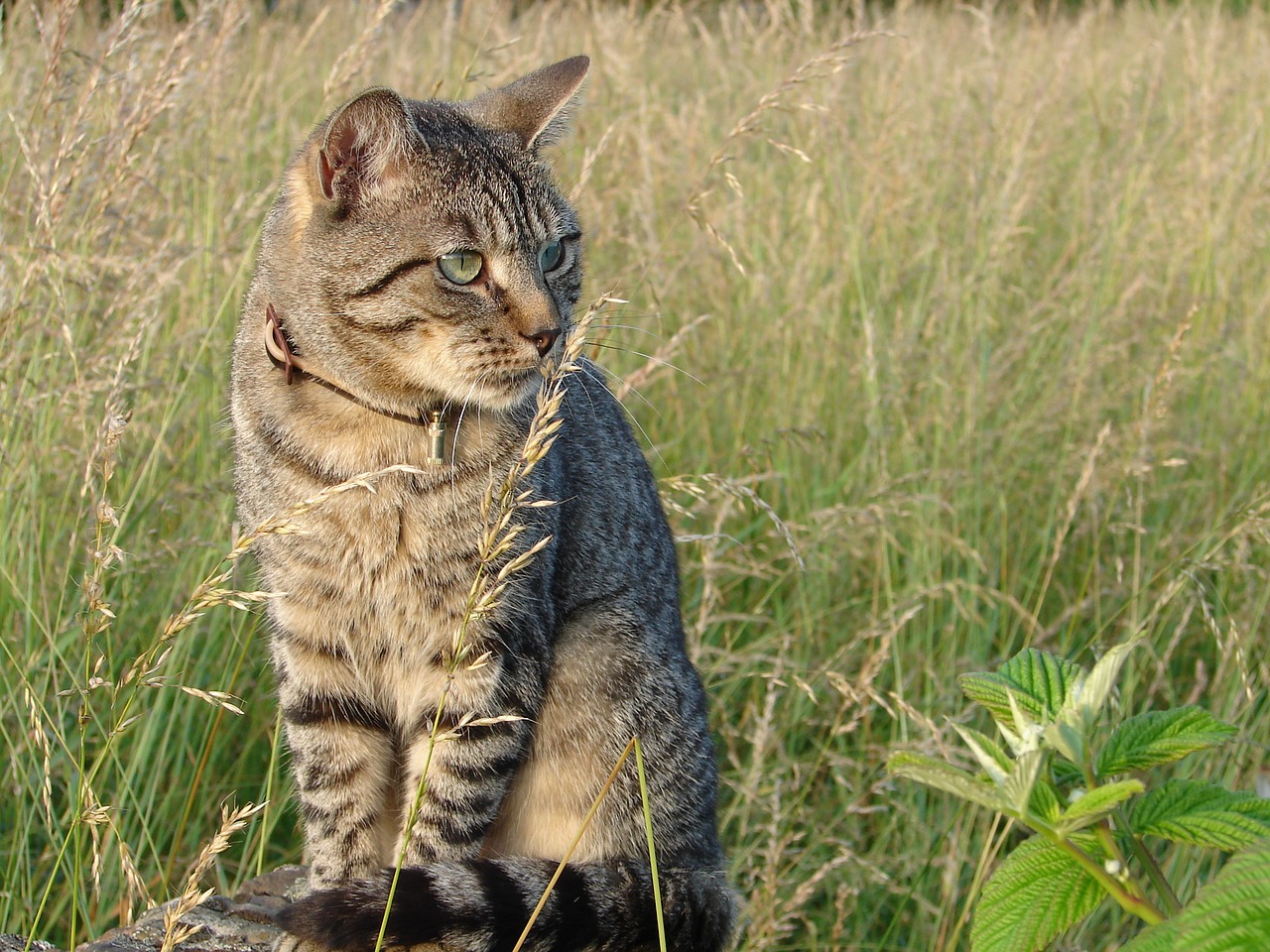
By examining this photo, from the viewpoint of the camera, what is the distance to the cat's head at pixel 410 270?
2.25 meters

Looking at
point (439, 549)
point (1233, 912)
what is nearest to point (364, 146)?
point (439, 549)

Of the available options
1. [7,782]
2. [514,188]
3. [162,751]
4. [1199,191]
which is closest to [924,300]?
[1199,191]

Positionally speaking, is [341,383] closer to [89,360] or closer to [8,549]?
[89,360]

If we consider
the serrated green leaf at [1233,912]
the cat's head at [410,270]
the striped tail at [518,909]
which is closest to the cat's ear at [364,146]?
the cat's head at [410,270]

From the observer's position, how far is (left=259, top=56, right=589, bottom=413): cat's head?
7.39ft

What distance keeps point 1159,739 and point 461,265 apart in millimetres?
1595

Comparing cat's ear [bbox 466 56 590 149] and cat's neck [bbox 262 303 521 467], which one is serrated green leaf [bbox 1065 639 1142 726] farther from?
cat's ear [bbox 466 56 590 149]

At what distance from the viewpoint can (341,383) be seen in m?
2.33

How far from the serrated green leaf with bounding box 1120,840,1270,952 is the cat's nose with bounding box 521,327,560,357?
1594 mm

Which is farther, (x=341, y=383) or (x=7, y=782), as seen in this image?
(x=7, y=782)

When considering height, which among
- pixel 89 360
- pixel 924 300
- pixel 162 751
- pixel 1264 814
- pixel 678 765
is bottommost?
pixel 678 765

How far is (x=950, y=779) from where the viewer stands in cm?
95

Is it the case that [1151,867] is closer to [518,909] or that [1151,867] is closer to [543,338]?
[518,909]

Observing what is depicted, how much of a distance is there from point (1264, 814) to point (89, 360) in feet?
7.99
